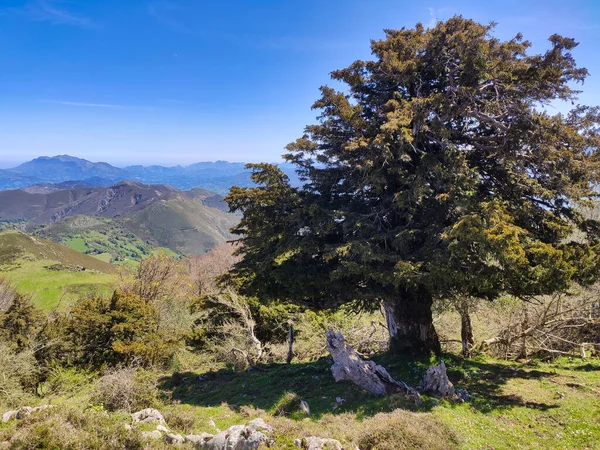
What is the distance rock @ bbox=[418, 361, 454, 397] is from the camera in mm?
9766

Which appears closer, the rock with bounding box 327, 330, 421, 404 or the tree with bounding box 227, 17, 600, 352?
the tree with bounding box 227, 17, 600, 352

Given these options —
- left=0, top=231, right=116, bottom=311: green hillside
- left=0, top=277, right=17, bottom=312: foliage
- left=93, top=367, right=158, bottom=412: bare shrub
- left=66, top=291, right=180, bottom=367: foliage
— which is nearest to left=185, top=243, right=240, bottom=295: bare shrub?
left=0, top=231, right=116, bottom=311: green hillside

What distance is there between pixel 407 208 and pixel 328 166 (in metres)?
3.82

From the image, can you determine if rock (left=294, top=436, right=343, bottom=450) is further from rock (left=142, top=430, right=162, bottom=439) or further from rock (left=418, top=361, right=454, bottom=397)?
rock (left=418, top=361, right=454, bottom=397)

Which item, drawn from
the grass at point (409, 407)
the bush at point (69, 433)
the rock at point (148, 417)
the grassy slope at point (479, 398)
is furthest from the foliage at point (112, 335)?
the bush at point (69, 433)

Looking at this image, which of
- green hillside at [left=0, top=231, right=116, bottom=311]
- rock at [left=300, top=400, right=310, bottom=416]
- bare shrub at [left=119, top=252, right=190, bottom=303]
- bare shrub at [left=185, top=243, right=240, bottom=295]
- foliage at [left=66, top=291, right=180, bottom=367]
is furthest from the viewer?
green hillside at [left=0, top=231, right=116, bottom=311]

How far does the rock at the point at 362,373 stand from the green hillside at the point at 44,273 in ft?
161

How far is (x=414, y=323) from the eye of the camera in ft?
43.4

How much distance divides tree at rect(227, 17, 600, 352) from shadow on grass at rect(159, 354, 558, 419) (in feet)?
5.13

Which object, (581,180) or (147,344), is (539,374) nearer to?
(581,180)

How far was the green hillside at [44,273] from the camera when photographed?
6585 cm

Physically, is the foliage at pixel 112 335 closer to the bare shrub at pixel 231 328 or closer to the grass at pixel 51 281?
the bare shrub at pixel 231 328

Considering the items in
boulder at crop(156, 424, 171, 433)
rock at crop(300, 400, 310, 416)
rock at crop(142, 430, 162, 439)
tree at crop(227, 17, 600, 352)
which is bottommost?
rock at crop(300, 400, 310, 416)

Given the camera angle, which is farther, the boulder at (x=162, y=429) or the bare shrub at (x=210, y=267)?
the bare shrub at (x=210, y=267)
